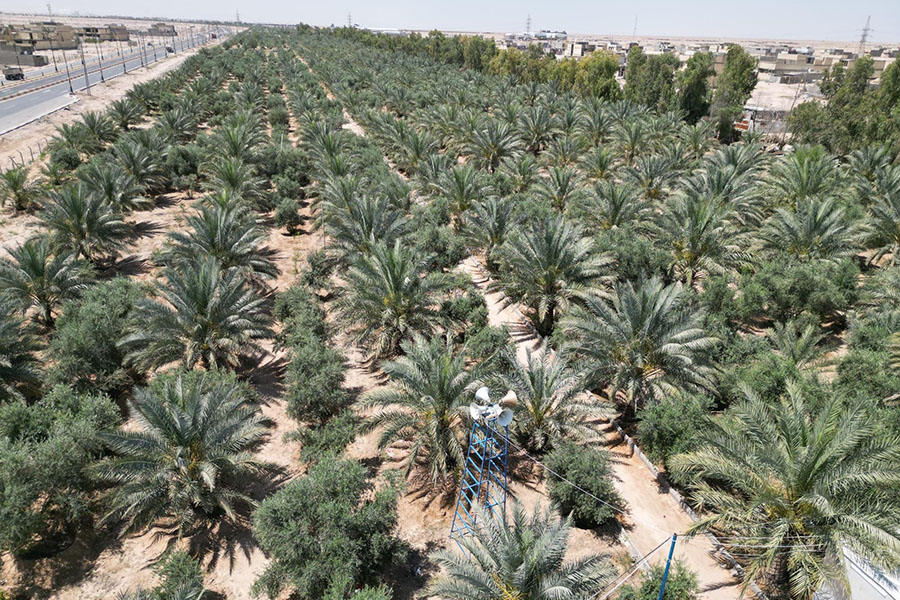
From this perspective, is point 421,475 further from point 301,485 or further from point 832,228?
point 832,228

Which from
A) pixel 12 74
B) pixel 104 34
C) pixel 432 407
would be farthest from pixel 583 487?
pixel 104 34

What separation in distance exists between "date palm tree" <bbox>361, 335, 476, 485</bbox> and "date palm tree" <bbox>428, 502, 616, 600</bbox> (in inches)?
131

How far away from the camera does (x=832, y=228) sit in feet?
65.3

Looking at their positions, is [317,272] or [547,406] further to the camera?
[317,272]

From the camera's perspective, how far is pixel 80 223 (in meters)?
20.6

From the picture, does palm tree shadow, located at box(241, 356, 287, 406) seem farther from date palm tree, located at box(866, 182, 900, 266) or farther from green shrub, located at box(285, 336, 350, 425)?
date palm tree, located at box(866, 182, 900, 266)

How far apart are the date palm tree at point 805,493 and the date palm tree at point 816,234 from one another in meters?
12.9

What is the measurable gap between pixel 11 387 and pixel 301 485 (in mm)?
9372

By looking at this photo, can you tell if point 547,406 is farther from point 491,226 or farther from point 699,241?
point 699,241

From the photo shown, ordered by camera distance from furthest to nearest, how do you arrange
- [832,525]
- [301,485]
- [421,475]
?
[421,475]
[301,485]
[832,525]

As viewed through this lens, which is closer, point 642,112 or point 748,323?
point 748,323

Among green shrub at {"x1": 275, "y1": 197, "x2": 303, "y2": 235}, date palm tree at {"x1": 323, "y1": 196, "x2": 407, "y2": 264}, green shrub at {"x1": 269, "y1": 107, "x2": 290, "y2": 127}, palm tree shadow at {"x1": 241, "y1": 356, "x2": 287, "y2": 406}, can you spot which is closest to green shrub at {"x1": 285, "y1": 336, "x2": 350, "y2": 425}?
palm tree shadow at {"x1": 241, "y1": 356, "x2": 287, "y2": 406}

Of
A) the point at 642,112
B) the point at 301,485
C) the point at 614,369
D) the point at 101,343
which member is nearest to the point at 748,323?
the point at 614,369

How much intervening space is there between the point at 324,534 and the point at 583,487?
19.4 ft
